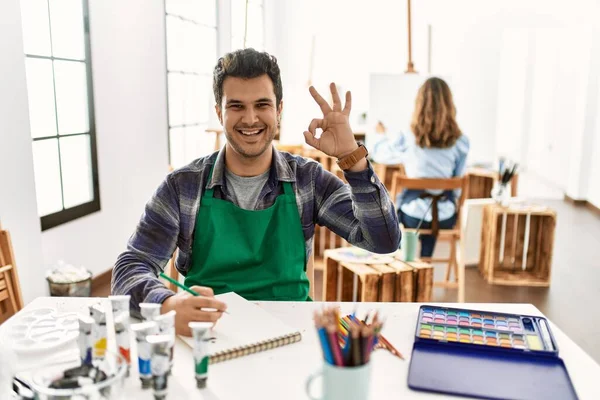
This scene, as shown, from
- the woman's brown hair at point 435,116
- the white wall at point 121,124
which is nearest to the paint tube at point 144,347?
the white wall at point 121,124

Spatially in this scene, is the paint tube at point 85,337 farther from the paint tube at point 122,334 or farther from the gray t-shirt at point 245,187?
the gray t-shirt at point 245,187

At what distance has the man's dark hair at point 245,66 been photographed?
1.61m

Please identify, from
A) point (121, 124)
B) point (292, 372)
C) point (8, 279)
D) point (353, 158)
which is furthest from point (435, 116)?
point (292, 372)

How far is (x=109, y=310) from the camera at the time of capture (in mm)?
1413

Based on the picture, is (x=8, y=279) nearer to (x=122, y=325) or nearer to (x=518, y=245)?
(x=122, y=325)

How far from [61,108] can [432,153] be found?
235cm

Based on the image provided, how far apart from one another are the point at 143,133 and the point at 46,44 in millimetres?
1042

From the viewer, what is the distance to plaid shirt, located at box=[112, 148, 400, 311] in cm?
148

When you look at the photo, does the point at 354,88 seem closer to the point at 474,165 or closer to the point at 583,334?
the point at 474,165

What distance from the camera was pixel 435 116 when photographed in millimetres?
3740

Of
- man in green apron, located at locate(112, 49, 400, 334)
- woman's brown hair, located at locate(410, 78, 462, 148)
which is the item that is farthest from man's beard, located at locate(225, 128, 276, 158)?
woman's brown hair, located at locate(410, 78, 462, 148)

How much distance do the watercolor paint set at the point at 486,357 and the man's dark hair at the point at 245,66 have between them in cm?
77

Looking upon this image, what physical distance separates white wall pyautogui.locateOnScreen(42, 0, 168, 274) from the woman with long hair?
191 centimetres

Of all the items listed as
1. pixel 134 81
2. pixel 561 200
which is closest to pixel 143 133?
pixel 134 81
